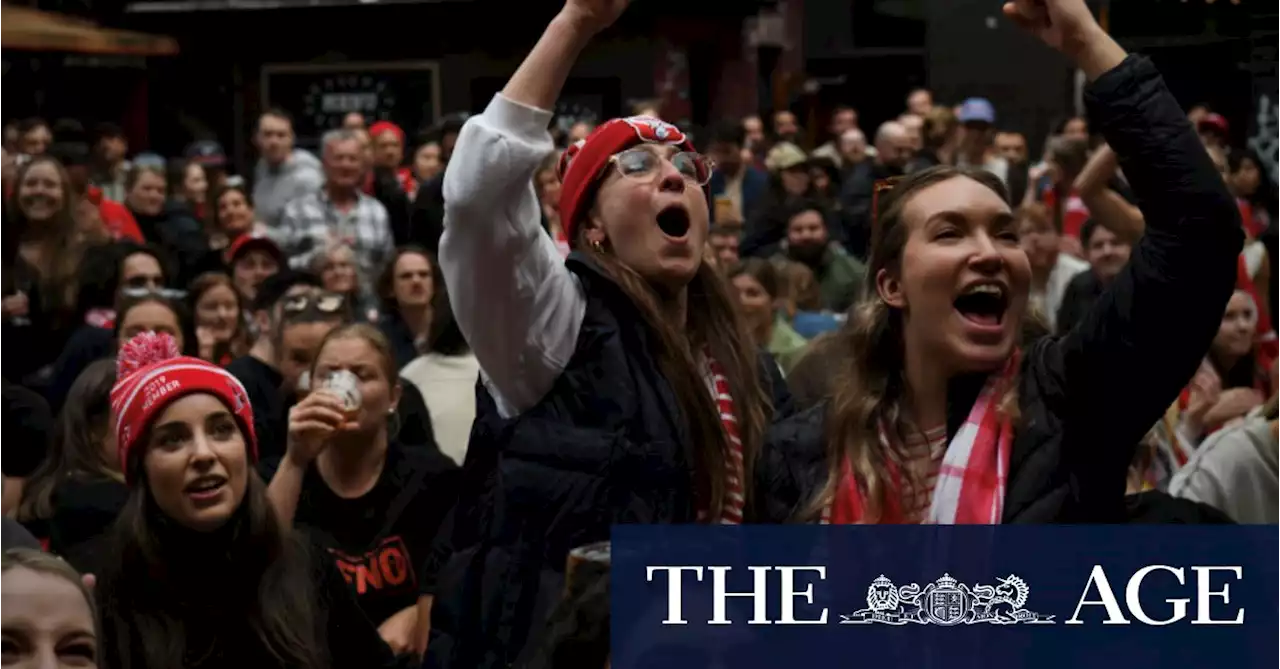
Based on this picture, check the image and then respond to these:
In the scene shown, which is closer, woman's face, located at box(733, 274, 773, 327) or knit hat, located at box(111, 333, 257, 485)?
knit hat, located at box(111, 333, 257, 485)

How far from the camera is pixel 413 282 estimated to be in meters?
4.70

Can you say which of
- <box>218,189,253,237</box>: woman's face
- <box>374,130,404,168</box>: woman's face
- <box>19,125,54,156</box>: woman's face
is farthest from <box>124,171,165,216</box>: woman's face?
<box>374,130,404,168</box>: woman's face

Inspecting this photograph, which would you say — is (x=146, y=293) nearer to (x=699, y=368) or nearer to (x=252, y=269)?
(x=252, y=269)

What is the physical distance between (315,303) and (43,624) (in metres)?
2.25

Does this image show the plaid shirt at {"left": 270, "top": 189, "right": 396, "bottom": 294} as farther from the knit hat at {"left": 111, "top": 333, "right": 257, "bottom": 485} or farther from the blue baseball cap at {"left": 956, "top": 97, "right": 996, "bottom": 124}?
the knit hat at {"left": 111, "top": 333, "right": 257, "bottom": 485}

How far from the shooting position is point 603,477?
2084mm

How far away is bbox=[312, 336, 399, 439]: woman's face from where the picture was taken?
3.43 meters

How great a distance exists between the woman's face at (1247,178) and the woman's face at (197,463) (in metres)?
2.27

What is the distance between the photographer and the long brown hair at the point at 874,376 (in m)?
1.91

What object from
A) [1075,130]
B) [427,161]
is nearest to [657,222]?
[1075,130]

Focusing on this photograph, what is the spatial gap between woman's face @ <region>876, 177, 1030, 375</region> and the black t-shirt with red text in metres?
1.40

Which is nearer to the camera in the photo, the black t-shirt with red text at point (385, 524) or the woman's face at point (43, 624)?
the woman's face at point (43, 624)

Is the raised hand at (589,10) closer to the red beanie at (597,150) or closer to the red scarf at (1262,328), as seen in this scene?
the red beanie at (597,150)

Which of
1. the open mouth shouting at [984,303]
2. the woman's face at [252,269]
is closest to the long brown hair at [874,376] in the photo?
the open mouth shouting at [984,303]
